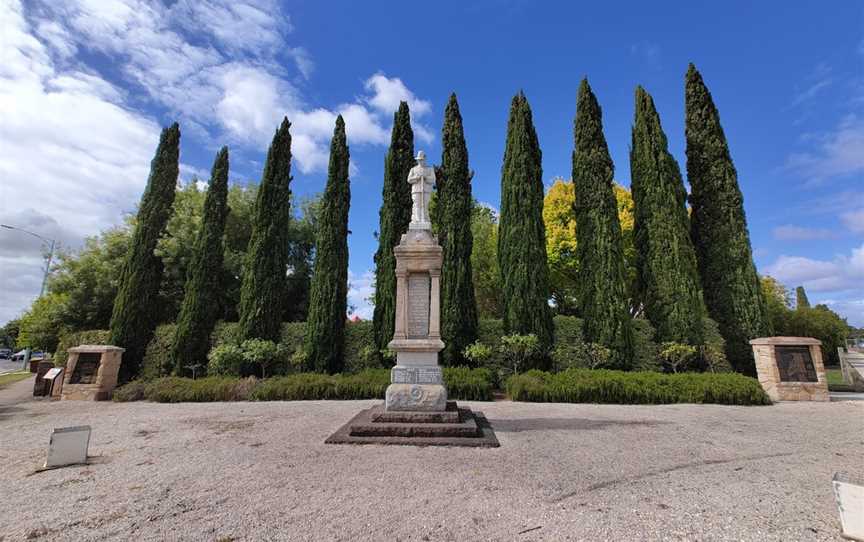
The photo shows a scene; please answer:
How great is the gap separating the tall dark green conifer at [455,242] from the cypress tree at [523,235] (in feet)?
4.00

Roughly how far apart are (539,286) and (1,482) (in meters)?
11.6

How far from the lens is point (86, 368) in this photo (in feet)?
33.3

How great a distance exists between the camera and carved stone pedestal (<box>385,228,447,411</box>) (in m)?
5.83

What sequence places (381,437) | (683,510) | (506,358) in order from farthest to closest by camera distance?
(506,358) < (381,437) < (683,510)

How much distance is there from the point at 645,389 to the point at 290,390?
28.9ft

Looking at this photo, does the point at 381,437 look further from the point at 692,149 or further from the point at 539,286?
the point at 692,149

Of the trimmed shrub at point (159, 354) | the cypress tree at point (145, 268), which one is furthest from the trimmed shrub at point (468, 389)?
the cypress tree at point (145, 268)

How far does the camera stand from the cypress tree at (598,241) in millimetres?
11383

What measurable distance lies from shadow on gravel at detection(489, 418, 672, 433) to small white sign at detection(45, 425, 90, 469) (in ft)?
17.5

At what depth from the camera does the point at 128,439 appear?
17.5ft

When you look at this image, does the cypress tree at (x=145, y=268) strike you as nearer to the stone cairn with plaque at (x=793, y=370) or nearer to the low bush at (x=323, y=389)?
the low bush at (x=323, y=389)

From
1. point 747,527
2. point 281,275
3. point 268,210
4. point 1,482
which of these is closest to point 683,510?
point 747,527

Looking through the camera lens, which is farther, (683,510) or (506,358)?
(506,358)

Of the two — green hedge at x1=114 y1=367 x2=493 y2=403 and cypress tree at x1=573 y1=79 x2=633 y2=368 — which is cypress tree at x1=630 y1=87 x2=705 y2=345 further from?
green hedge at x1=114 y1=367 x2=493 y2=403
